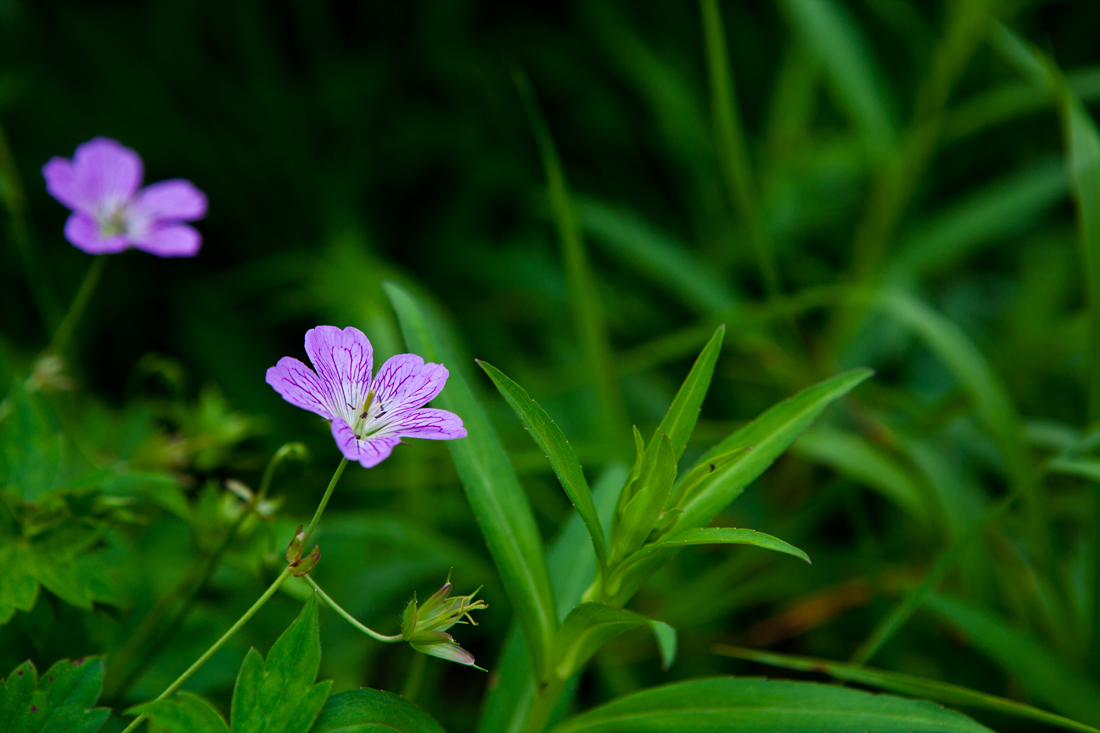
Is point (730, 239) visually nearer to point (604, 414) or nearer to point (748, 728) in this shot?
point (604, 414)

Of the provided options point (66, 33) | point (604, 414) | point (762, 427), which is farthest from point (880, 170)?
point (66, 33)

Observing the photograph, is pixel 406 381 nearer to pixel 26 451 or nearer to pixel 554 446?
pixel 554 446

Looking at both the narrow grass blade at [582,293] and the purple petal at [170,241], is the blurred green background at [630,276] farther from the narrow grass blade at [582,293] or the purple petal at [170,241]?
the purple petal at [170,241]

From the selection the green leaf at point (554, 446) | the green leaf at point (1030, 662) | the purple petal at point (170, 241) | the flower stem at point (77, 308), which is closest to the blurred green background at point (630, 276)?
the green leaf at point (1030, 662)

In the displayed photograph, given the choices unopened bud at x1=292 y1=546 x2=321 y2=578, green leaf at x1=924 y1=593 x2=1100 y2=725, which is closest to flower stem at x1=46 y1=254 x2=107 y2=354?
unopened bud at x1=292 y1=546 x2=321 y2=578

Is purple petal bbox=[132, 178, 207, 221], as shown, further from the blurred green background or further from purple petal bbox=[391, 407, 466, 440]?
purple petal bbox=[391, 407, 466, 440]

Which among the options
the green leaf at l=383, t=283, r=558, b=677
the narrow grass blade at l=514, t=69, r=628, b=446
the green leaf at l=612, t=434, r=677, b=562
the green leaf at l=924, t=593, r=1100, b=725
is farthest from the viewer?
the narrow grass blade at l=514, t=69, r=628, b=446
